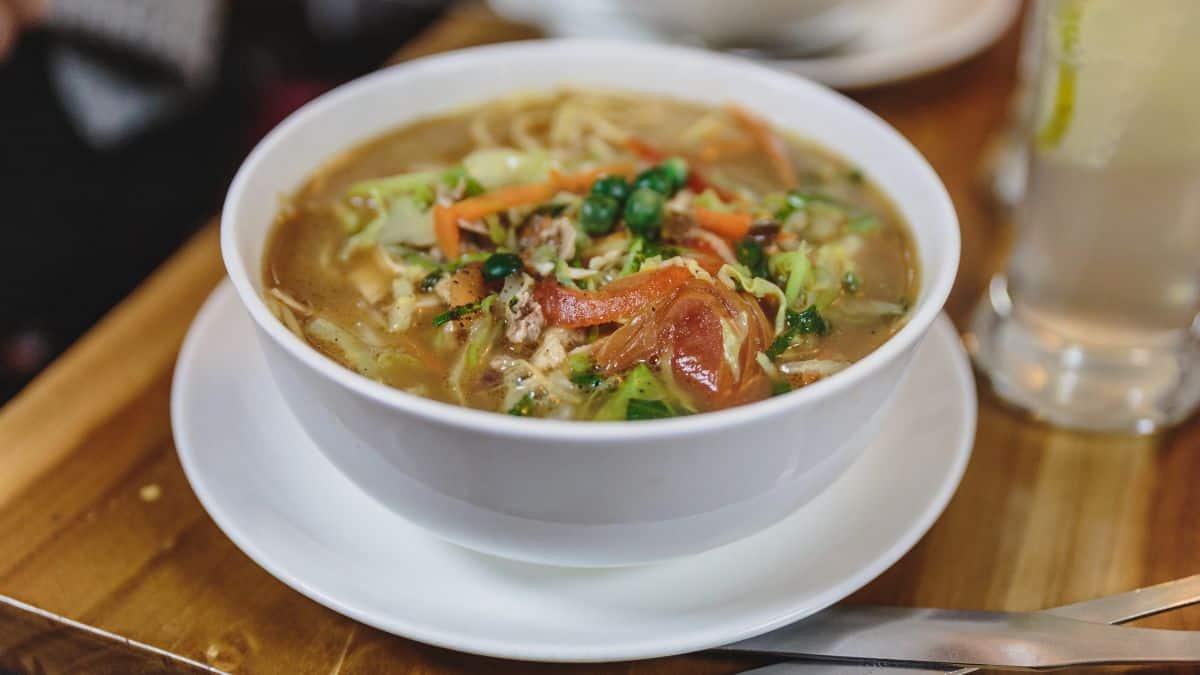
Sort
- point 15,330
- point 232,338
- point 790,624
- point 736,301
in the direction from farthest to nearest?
point 15,330 < point 232,338 < point 736,301 < point 790,624

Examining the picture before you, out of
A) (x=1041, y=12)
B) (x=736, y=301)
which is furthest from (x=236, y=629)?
(x=1041, y=12)

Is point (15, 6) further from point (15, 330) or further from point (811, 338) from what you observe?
point (811, 338)

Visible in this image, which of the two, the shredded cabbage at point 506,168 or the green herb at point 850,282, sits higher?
the shredded cabbage at point 506,168

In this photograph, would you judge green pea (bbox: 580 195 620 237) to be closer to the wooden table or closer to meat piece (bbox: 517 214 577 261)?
meat piece (bbox: 517 214 577 261)

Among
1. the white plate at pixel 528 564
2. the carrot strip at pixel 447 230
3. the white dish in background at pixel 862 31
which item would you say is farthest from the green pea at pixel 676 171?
the white dish in background at pixel 862 31

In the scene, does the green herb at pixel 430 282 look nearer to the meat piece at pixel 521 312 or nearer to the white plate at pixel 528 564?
the meat piece at pixel 521 312

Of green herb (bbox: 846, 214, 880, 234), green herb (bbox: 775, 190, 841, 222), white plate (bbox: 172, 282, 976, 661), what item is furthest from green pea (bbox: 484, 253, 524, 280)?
green herb (bbox: 846, 214, 880, 234)
